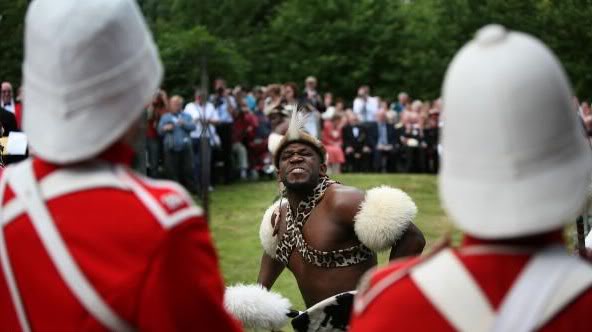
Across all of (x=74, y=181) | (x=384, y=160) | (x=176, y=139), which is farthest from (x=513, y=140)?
(x=384, y=160)

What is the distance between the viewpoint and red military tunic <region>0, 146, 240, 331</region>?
3.31 meters

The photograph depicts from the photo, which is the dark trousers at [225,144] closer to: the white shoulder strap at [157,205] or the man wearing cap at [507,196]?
the white shoulder strap at [157,205]

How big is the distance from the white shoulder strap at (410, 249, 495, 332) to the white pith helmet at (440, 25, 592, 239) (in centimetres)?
13

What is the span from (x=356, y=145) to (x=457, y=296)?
22.7 m

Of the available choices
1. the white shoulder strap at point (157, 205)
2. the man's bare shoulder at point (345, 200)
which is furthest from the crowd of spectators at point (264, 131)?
the white shoulder strap at point (157, 205)

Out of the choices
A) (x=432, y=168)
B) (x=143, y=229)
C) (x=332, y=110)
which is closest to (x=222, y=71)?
(x=332, y=110)

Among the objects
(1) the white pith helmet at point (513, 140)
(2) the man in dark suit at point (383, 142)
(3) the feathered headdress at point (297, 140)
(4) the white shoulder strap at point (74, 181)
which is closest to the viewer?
(1) the white pith helmet at point (513, 140)

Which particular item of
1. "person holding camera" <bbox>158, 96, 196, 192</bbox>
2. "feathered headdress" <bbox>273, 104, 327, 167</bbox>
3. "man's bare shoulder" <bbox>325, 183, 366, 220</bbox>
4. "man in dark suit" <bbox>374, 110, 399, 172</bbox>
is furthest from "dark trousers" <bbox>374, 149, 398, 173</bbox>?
"man's bare shoulder" <bbox>325, 183, 366, 220</bbox>

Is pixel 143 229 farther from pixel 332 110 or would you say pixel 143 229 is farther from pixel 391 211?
pixel 332 110

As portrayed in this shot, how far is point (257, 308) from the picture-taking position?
6.57m

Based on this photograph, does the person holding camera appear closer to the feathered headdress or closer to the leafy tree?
the leafy tree

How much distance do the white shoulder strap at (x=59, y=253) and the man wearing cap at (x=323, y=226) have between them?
11.6 ft

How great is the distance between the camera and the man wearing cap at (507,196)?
3.01 m

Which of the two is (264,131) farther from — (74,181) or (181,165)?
(74,181)
